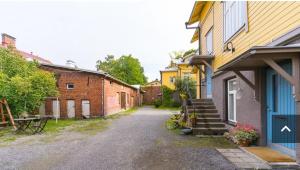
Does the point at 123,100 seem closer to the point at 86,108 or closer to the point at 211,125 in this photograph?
the point at 86,108

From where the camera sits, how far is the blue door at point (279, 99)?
609cm

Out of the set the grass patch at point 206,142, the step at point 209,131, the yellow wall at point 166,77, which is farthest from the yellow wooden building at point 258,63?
the yellow wall at point 166,77

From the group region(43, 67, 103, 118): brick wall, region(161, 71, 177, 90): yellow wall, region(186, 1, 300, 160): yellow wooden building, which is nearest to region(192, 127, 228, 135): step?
Result: region(186, 1, 300, 160): yellow wooden building

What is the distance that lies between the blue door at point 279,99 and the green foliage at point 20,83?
1231 cm

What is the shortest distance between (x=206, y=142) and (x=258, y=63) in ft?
10.6

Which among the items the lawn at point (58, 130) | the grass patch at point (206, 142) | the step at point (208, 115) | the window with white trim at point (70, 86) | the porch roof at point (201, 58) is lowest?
the lawn at point (58, 130)

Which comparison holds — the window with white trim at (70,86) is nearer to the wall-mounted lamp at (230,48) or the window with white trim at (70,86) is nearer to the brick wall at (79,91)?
the brick wall at (79,91)

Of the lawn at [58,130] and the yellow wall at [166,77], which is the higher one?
the yellow wall at [166,77]

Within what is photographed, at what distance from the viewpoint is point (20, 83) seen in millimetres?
14141

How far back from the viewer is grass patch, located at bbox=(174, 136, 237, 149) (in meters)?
7.98

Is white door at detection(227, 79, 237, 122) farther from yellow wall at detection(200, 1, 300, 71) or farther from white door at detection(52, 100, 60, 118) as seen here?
white door at detection(52, 100, 60, 118)

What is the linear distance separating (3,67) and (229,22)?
1285 cm

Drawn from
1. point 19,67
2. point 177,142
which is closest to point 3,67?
point 19,67

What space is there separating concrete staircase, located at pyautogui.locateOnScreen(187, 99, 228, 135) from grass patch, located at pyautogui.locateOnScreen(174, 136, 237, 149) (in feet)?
1.76
